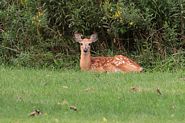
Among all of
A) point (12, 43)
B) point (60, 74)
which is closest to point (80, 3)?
point (12, 43)

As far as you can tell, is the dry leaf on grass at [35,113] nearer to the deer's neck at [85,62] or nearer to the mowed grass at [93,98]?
the mowed grass at [93,98]

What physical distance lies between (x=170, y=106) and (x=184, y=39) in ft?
22.7

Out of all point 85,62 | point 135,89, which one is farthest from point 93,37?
point 135,89

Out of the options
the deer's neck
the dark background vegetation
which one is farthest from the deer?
the dark background vegetation

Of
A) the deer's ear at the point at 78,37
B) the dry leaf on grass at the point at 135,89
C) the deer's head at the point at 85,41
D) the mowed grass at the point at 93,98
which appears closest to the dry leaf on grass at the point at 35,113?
the mowed grass at the point at 93,98

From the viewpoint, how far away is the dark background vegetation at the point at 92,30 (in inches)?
622

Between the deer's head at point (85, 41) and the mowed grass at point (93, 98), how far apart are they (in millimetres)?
2350

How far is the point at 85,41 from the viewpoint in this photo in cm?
1573

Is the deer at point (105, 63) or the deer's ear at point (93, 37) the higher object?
the deer's ear at point (93, 37)

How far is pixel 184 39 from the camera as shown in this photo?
52.6 feet

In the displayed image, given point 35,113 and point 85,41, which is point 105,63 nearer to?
point 85,41

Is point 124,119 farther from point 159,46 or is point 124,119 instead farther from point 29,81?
point 159,46

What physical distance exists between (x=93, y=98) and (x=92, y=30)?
700 centimetres

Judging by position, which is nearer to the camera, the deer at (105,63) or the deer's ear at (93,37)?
the deer at (105,63)
